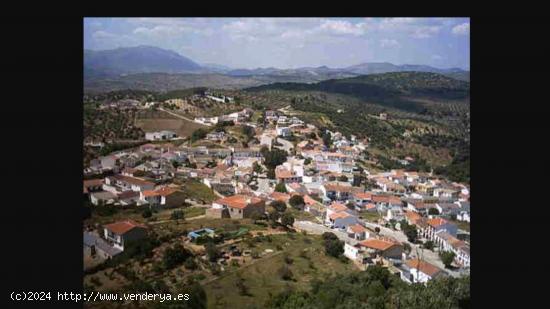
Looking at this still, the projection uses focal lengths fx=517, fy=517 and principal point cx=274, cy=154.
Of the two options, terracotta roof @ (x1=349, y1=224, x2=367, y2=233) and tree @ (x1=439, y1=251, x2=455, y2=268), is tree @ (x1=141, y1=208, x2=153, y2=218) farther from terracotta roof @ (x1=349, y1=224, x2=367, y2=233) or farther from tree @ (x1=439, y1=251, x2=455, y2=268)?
tree @ (x1=439, y1=251, x2=455, y2=268)

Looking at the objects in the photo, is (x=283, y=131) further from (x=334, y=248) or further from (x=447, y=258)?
(x=447, y=258)

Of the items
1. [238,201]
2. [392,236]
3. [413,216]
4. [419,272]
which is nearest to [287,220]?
[238,201]

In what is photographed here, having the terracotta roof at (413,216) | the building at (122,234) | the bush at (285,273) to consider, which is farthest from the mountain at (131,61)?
the terracotta roof at (413,216)

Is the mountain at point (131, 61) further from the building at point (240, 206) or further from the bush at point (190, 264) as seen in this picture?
the bush at point (190, 264)

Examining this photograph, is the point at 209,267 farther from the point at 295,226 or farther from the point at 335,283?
the point at 295,226
